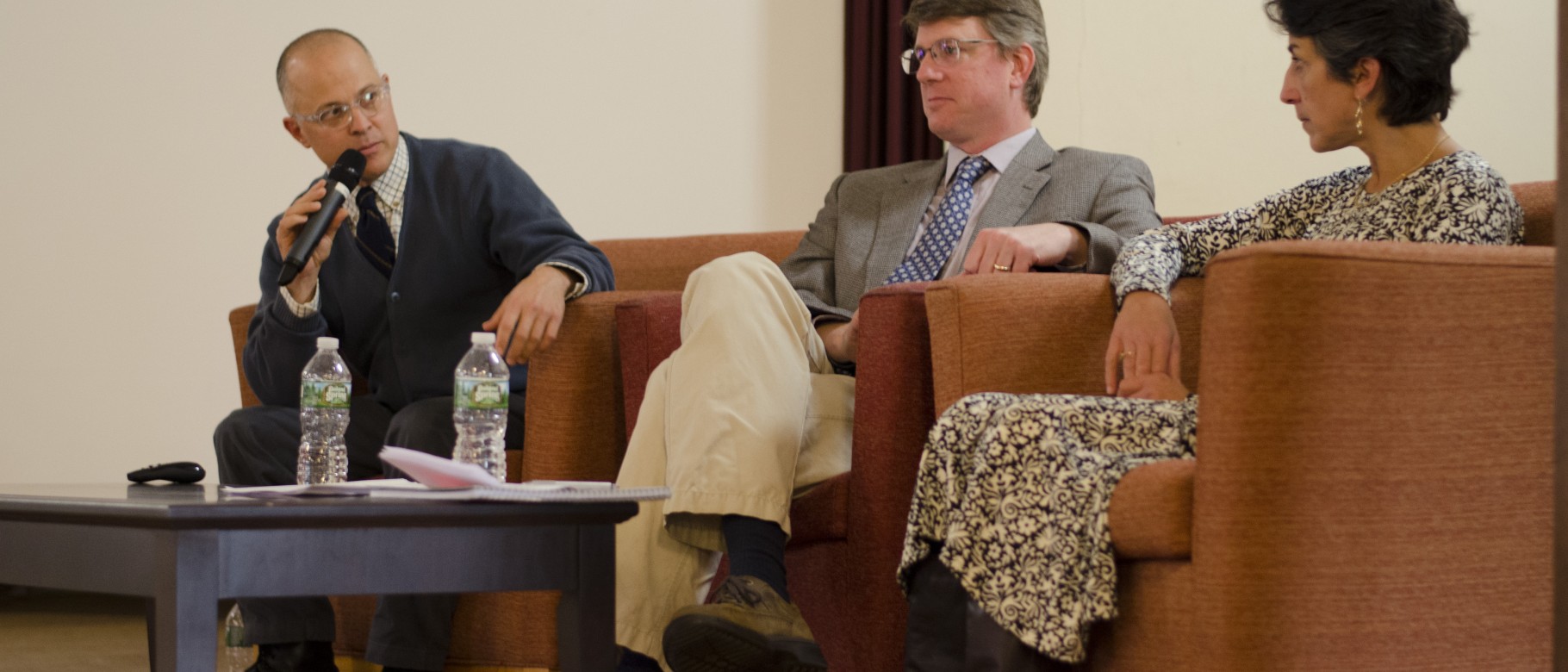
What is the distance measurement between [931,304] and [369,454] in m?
1.08

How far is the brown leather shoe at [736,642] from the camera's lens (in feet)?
5.13

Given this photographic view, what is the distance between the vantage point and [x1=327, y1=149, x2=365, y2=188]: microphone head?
218cm

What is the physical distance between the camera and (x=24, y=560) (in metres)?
1.36

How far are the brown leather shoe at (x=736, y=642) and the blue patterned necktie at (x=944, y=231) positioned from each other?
94cm

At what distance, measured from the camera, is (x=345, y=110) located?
2.48 m

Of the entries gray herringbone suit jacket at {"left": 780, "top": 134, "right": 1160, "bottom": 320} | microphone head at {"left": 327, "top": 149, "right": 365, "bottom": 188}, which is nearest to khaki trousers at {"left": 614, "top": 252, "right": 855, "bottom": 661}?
gray herringbone suit jacket at {"left": 780, "top": 134, "right": 1160, "bottom": 320}

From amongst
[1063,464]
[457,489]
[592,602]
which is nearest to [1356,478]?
[1063,464]

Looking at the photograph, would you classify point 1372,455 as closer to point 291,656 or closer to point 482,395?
point 482,395

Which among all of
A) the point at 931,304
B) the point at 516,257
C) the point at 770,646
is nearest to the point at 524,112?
the point at 516,257

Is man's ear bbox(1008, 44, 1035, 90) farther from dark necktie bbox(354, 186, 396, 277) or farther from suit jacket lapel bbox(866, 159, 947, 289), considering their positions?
dark necktie bbox(354, 186, 396, 277)

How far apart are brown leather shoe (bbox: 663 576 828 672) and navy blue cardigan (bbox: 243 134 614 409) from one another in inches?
37.3

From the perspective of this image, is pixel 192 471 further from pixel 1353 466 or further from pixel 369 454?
pixel 1353 466

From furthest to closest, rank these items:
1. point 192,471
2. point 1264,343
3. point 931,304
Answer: point 931,304 < point 192,471 < point 1264,343

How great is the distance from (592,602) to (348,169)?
112 centimetres
